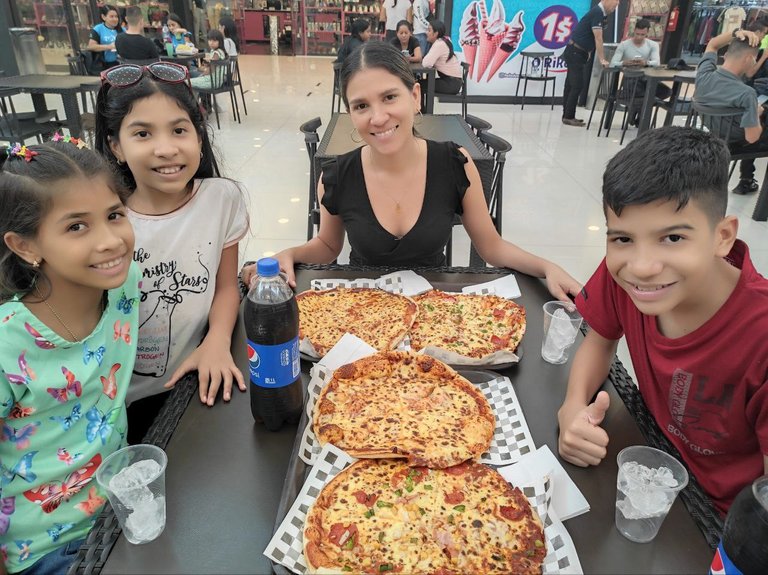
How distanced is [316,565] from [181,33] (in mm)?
10314

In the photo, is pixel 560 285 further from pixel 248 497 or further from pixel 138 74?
pixel 138 74

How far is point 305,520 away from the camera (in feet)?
3.11

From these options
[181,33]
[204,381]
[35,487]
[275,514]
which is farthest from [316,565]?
[181,33]

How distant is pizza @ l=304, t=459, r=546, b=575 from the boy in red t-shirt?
22 centimetres

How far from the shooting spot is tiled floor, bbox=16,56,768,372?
4.38 meters

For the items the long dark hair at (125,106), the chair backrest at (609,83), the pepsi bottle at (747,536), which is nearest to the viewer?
the pepsi bottle at (747,536)

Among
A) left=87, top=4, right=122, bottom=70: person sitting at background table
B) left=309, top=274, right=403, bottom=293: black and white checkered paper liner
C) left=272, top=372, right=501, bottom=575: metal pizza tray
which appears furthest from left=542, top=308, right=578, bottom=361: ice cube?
left=87, top=4, right=122, bottom=70: person sitting at background table

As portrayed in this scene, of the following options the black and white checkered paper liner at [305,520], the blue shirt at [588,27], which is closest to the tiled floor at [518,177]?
the blue shirt at [588,27]

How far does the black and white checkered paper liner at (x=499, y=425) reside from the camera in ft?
3.68

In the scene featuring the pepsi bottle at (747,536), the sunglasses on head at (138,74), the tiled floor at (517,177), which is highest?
the sunglasses on head at (138,74)

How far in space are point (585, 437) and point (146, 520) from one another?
86cm

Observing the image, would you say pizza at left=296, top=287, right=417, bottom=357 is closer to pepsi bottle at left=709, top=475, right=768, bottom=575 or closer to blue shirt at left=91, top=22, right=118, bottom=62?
pepsi bottle at left=709, top=475, right=768, bottom=575

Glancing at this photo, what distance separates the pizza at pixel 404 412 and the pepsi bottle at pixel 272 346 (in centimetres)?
9

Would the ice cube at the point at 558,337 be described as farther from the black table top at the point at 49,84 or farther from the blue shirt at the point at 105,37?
the blue shirt at the point at 105,37
